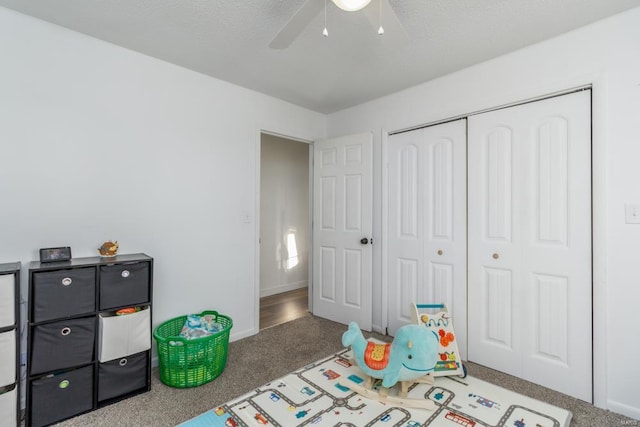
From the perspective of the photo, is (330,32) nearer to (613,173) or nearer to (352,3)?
(352,3)

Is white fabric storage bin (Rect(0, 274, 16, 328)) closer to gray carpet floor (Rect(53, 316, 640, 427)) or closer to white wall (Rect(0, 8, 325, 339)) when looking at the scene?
white wall (Rect(0, 8, 325, 339))

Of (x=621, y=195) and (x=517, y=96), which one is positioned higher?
(x=517, y=96)

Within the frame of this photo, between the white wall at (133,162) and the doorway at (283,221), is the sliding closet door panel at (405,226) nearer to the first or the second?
the white wall at (133,162)

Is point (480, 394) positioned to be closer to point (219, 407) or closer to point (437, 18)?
Answer: point (219, 407)

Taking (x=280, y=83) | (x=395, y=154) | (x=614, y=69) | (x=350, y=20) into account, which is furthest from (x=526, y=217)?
(x=280, y=83)

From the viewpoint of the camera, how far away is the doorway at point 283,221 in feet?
14.9

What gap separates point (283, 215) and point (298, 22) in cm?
345

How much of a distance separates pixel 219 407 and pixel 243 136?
86.4 inches

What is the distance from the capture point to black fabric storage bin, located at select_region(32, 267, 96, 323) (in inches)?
68.2

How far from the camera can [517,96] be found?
2264 millimetres

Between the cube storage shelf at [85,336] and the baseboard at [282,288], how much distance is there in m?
2.43

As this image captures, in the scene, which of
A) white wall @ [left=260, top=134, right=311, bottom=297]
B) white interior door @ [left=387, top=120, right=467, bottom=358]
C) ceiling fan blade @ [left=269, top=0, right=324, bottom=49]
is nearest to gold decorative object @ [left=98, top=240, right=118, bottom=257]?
ceiling fan blade @ [left=269, top=0, right=324, bottom=49]

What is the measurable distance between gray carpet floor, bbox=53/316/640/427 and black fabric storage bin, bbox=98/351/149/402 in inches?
2.9

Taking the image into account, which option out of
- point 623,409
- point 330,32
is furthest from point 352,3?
point 623,409
